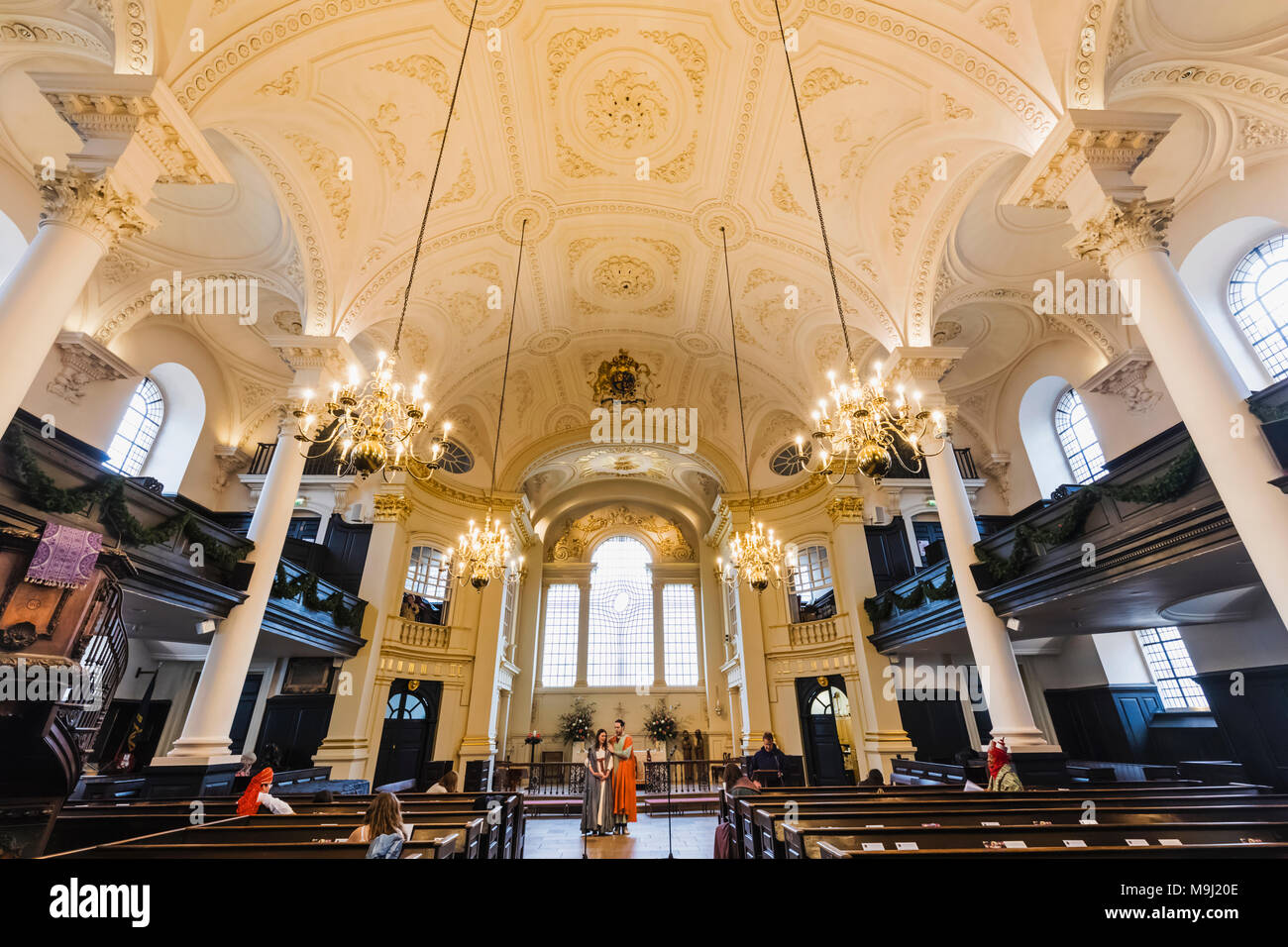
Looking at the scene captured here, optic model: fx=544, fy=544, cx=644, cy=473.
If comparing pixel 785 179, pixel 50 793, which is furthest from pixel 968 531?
pixel 50 793

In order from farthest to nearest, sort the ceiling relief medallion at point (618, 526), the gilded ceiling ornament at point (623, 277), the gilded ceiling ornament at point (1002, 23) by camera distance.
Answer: the ceiling relief medallion at point (618, 526) < the gilded ceiling ornament at point (623, 277) < the gilded ceiling ornament at point (1002, 23)

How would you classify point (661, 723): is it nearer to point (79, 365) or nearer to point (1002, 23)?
point (79, 365)

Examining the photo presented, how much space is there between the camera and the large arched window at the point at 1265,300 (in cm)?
778

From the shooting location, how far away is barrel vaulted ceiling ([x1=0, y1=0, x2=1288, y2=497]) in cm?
637

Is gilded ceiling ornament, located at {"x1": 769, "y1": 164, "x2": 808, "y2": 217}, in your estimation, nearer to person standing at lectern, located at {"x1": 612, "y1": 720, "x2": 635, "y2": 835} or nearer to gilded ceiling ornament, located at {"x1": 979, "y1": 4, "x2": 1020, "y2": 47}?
gilded ceiling ornament, located at {"x1": 979, "y1": 4, "x2": 1020, "y2": 47}

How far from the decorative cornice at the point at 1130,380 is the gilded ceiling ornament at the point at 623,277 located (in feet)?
29.2

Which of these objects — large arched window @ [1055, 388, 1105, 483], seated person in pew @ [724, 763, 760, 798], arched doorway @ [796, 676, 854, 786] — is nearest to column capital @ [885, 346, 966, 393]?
large arched window @ [1055, 388, 1105, 483]

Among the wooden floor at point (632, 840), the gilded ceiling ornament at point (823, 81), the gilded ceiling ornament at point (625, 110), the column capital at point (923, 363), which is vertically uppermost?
the gilded ceiling ornament at point (625, 110)

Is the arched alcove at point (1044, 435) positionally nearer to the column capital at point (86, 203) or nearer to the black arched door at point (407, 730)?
the black arched door at point (407, 730)

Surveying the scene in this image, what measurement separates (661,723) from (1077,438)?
1418 cm

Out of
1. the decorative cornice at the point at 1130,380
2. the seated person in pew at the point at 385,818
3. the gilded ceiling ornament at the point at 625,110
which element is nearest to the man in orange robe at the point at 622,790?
the seated person in pew at the point at 385,818

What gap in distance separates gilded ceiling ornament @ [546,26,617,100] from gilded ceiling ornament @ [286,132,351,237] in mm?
3529

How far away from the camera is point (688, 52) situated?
25.9 ft
